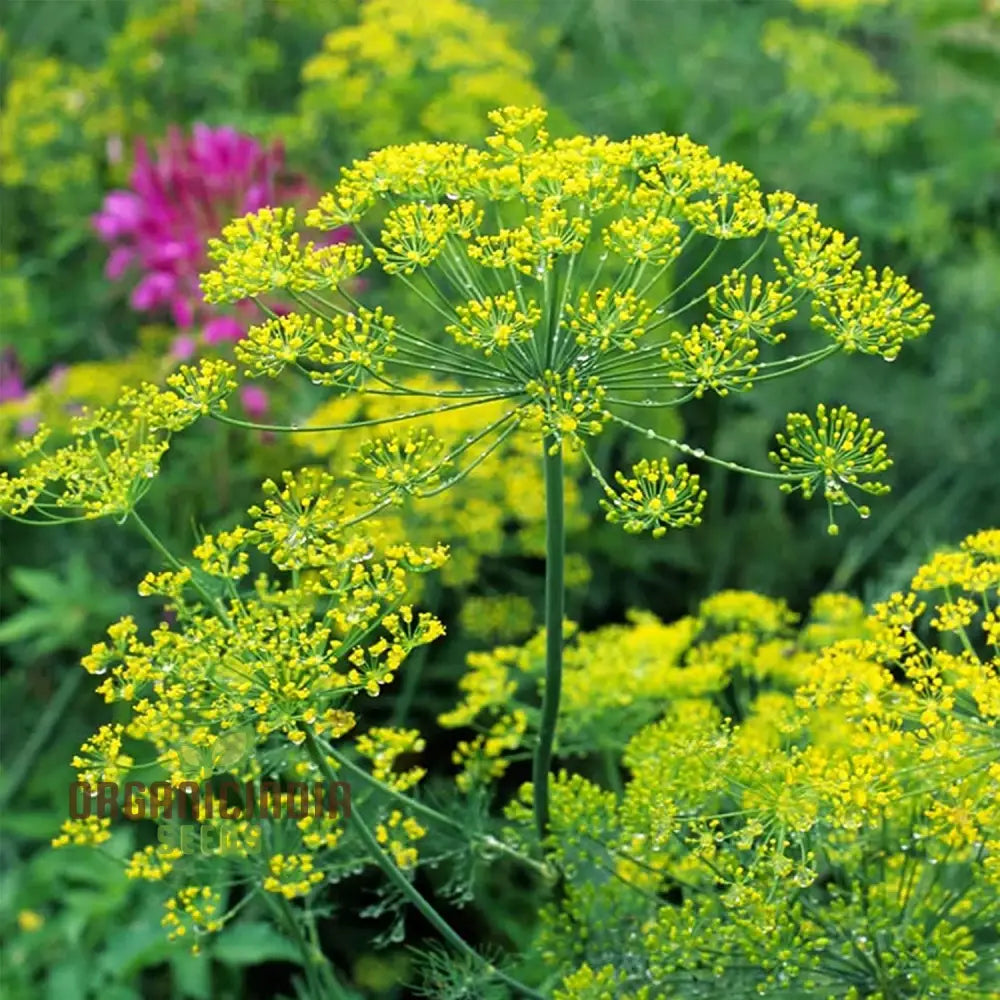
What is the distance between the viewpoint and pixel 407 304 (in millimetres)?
2000

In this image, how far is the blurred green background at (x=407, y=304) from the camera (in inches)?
71.9

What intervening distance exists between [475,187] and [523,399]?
121 mm

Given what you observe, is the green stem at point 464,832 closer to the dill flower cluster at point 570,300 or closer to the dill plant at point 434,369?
the dill plant at point 434,369

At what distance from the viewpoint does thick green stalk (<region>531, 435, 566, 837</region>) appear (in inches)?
32.8

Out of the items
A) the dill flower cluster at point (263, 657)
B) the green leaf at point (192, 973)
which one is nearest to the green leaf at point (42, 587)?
the green leaf at point (192, 973)

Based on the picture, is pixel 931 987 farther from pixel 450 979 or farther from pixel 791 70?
pixel 791 70

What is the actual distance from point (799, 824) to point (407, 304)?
132 cm

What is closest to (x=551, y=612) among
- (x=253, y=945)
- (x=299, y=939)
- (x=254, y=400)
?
(x=299, y=939)

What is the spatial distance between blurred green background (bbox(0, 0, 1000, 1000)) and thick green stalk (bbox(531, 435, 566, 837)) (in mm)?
644

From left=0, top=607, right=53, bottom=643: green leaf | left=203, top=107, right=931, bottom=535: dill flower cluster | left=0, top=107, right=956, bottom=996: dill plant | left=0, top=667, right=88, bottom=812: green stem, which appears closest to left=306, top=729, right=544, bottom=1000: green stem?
left=0, top=107, right=956, bottom=996: dill plant

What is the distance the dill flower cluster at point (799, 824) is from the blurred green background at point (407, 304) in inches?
22.9

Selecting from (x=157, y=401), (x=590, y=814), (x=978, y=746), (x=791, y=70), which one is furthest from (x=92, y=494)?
(x=791, y=70)

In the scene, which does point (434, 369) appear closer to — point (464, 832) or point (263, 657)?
point (263, 657)

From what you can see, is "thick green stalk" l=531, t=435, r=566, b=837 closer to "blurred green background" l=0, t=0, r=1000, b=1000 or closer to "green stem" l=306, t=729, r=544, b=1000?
"green stem" l=306, t=729, r=544, b=1000
